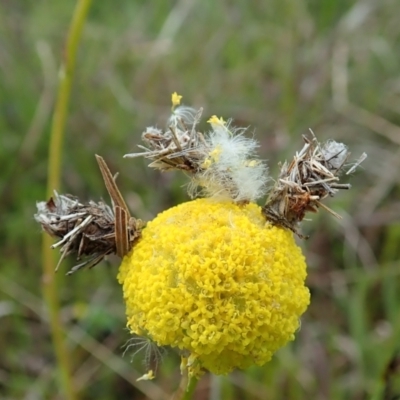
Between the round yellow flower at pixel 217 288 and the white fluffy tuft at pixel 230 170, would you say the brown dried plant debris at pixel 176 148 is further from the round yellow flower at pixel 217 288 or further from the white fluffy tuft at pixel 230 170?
the round yellow flower at pixel 217 288

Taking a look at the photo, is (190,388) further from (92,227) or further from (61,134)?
(61,134)

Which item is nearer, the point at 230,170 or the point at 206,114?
the point at 230,170

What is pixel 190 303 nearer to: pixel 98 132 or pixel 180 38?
pixel 98 132

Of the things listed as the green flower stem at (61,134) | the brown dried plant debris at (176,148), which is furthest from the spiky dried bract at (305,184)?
the green flower stem at (61,134)

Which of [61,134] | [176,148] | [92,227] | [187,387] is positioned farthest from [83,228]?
[61,134]

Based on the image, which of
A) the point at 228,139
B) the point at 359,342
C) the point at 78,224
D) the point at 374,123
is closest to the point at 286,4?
the point at 374,123

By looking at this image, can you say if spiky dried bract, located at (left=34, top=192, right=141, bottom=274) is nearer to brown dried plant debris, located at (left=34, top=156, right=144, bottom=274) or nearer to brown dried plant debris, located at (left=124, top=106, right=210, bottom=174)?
brown dried plant debris, located at (left=34, top=156, right=144, bottom=274)
